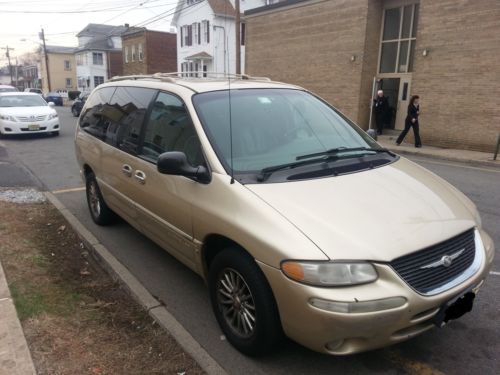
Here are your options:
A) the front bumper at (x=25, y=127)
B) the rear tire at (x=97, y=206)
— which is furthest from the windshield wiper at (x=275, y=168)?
the front bumper at (x=25, y=127)

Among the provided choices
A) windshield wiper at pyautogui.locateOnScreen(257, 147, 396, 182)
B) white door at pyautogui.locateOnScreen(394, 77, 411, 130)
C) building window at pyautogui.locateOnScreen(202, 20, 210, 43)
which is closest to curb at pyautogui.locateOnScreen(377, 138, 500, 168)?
white door at pyautogui.locateOnScreen(394, 77, 411, 130)

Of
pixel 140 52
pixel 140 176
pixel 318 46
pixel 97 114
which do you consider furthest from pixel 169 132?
pixel 140 52

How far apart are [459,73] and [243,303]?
46.3ft

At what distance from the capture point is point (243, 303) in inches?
113

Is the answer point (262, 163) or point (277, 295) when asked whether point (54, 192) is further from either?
point (277, 295)

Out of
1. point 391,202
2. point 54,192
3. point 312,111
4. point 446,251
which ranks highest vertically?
point 312,111

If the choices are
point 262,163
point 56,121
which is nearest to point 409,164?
point 262,163

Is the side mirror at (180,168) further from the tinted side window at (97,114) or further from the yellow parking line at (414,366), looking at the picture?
the tinted side window at (97,114)

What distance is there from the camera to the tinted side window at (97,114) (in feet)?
17.0

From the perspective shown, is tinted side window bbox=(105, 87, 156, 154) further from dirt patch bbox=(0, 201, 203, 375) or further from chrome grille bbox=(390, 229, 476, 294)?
chrome grille bbox=(390, 229, 476, 294)

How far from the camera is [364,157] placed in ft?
11.7

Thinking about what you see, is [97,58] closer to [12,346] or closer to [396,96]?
[396,96]

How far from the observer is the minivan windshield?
330 centimetres

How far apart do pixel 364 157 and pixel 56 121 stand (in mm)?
14107
